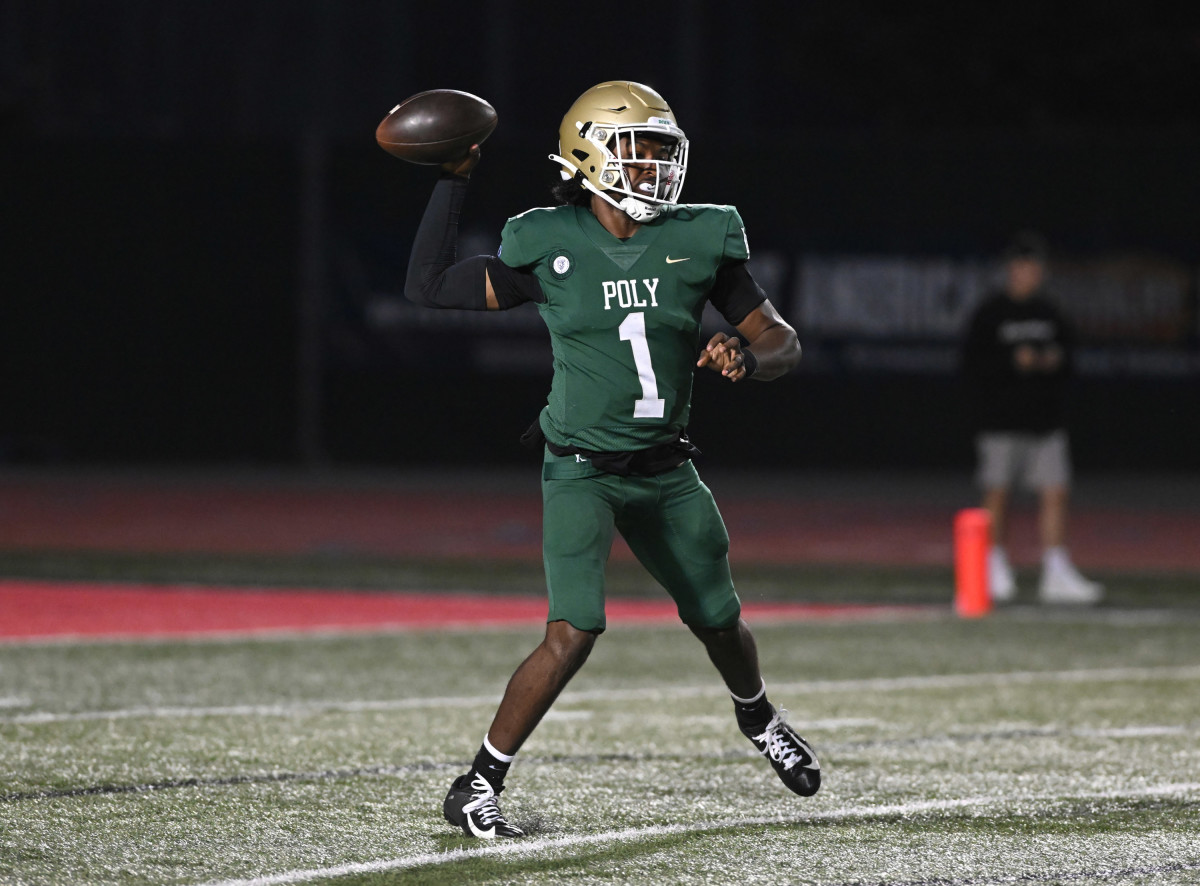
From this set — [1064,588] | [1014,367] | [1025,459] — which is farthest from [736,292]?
[1064,588]

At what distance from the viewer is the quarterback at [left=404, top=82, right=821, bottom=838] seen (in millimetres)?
5699

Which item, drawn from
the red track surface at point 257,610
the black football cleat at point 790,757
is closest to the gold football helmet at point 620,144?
the black football cleat at point 790,757

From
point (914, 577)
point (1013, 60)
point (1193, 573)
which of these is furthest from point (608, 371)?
point (1013, 60)

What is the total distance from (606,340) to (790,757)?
1381 mm

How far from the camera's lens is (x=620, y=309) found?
5754 millimetres

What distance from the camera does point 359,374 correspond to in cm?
2072

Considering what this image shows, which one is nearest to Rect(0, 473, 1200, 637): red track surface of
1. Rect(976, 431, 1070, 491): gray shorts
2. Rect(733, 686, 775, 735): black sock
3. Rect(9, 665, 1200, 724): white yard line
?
Rect(976, 431, 1070, 491): gray shorts

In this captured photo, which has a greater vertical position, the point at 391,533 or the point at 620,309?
the point at 620,309

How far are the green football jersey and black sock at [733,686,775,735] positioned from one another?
892 mm

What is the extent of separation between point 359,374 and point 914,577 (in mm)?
8841

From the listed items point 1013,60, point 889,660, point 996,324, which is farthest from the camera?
point 1013,60

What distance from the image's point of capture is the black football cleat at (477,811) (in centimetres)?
559

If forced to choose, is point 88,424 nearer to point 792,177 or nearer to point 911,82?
point 792,177

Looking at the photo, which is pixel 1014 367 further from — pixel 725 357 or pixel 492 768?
pixel 492 768
